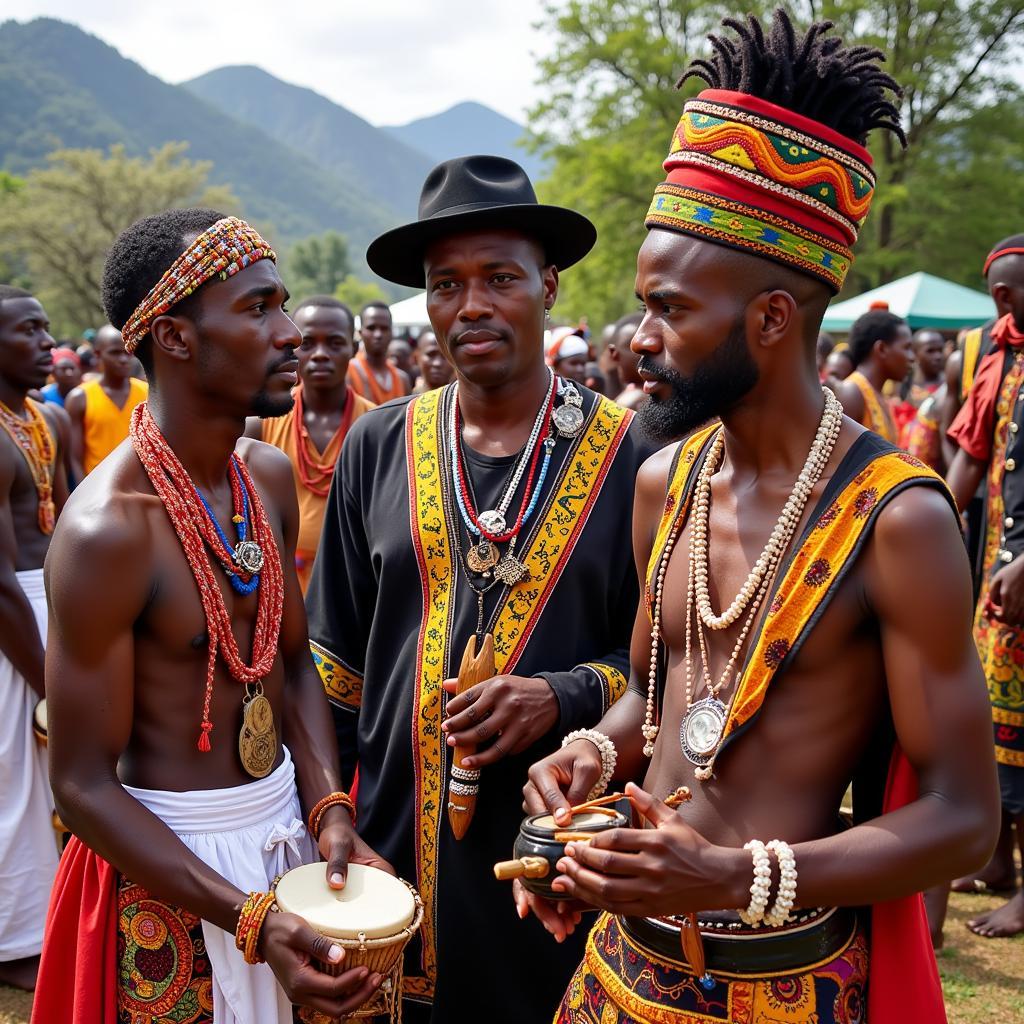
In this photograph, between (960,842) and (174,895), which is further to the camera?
(174,895)

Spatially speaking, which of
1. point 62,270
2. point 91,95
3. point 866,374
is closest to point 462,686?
point 866,374

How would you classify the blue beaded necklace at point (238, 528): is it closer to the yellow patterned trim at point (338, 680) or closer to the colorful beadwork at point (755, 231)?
the yellow patterned trim at point (338, 680)

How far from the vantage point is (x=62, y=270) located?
46219mm

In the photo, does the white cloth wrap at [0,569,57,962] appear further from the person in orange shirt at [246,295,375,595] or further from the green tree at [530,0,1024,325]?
the green tree at [530,0,1024,325]

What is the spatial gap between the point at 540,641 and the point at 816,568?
1.03 m

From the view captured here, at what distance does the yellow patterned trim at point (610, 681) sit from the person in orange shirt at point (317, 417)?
3.46m

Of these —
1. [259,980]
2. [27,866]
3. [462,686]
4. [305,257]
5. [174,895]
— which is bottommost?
[27,866]

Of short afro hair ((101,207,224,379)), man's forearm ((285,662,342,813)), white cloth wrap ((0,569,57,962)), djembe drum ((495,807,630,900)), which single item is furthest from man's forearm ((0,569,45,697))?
djembe drum ((495,807,630,900))

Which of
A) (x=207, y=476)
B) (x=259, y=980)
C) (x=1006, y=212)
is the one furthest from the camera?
(x=1006, y=212)

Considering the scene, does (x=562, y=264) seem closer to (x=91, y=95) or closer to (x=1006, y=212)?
(x=1006, y=212)

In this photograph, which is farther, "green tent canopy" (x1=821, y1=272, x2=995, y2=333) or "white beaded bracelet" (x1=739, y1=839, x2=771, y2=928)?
"green tent canopy" (x1=821, y1=272, x2=995, y2=333)

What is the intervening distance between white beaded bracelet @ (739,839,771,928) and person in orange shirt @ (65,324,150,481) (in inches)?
321

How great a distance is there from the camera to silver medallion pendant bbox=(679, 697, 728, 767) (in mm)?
2031

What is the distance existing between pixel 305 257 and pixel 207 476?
91800 millimetres
